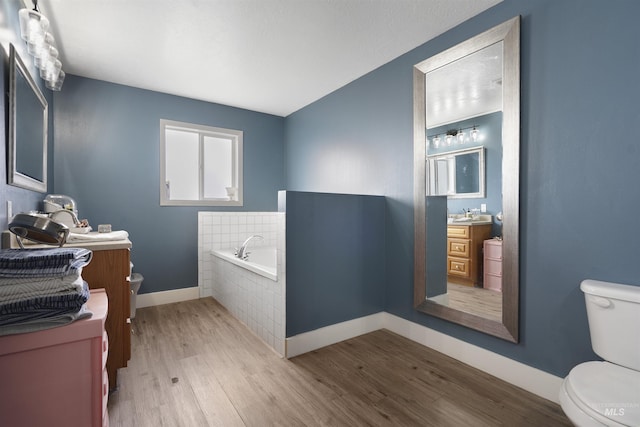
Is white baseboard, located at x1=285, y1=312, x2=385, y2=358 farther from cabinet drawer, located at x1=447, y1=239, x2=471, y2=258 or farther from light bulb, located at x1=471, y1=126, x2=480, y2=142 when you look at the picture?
light bulb, located at x1=471, y1=126, x2=480, y2=142

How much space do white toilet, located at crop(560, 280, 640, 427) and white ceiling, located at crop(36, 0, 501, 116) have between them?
1.93 meters

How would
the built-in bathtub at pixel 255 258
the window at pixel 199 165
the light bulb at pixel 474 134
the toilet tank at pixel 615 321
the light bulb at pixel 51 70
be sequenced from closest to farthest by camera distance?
1. the toilet tank at pixel 615 321
2. the light bulb at pixel 51 70
3. the light bulb at pixel 474 134
4. the built-in bathtub at pixel 255 258
5. the window at pixel 199 165

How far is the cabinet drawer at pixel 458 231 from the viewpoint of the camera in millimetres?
2273

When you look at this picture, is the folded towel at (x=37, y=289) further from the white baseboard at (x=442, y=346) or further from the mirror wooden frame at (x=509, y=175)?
the mirror wooden frame at (x=509, y=175)

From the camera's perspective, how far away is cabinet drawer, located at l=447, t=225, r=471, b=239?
2.27m

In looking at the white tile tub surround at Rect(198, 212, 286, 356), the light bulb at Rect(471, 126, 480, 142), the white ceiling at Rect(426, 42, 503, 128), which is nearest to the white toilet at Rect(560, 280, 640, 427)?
the light bulb at Rect(471, 126, 480, 142)

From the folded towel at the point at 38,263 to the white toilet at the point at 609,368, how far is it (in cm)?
201

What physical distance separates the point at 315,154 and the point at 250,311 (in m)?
2.08

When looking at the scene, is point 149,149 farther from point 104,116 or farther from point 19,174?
point 19,174

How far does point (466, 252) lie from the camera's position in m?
2.29

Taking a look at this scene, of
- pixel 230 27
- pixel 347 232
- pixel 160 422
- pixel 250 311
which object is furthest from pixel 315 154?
pixel 160 422

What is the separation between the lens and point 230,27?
2293 mm

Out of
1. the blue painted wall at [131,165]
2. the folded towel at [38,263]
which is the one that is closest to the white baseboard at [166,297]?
the blue painted wall at [131,165]

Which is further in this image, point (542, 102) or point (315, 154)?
point (315, 154)
